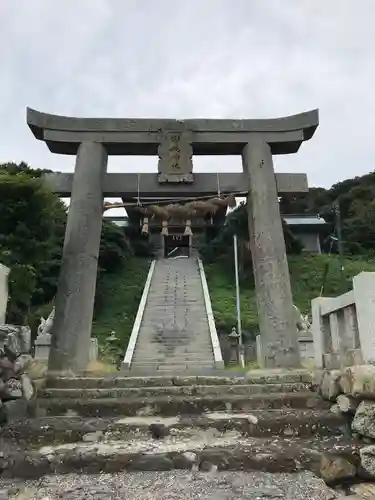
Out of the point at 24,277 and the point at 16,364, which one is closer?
the point at 16,364

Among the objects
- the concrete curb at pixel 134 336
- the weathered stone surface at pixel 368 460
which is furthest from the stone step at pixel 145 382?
the concrete curb at pixel 134 336

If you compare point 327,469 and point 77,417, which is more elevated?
point 77,417

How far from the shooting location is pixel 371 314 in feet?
12.9

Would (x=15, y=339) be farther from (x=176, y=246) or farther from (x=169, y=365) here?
(x=176, y=246)

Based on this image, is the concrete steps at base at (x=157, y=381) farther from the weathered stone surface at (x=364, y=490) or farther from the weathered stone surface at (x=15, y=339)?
the weathered stone surface at (x=364, y=490)

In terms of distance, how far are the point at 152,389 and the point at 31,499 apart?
1.98m

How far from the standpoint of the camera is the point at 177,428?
3.83m

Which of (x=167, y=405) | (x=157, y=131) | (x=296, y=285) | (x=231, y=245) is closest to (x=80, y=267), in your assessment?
(x=157, y=131)

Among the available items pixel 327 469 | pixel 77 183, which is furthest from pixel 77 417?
pixel 77 183

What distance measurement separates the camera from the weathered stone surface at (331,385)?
4.15 m

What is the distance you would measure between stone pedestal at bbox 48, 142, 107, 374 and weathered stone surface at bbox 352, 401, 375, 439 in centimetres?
425

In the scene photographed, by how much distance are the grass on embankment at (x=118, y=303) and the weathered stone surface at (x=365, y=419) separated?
44.0 feet

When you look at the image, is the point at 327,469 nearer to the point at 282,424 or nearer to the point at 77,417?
the point at 282,424

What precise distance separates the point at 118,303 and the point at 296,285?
33.7 feet
